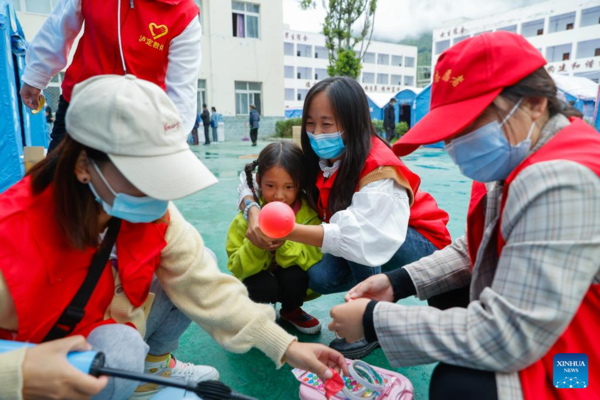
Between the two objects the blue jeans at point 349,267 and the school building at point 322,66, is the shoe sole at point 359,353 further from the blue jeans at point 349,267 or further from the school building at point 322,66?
the school building at point 322,66

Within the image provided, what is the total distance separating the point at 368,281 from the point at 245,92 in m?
19.6

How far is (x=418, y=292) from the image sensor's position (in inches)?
61.5

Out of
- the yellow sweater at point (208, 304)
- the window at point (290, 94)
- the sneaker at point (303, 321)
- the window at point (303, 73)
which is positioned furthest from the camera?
the window at point (303, 73)

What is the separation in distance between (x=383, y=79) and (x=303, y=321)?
5350 centimetres

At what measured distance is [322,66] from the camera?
4803 centimetres

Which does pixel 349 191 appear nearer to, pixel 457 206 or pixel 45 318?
pixel 45 318

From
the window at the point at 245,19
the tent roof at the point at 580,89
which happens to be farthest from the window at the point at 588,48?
the window at the point at 245,19

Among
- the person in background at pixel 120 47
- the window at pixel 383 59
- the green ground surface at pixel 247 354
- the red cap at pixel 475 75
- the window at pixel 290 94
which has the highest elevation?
the window at pixel 383 59

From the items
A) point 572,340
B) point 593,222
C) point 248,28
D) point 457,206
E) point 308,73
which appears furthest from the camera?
point 308,73

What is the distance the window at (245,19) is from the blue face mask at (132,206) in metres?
19.8

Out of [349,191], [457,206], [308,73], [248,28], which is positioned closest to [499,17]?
[308,73]

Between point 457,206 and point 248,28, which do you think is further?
point 248,28

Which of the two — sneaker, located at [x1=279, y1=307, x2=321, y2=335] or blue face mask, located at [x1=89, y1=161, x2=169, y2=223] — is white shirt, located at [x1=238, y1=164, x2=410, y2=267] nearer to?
sneaker, located at [x1=279, y1=307, x2=321, y2=335]

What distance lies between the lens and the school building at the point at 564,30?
99.6ft
